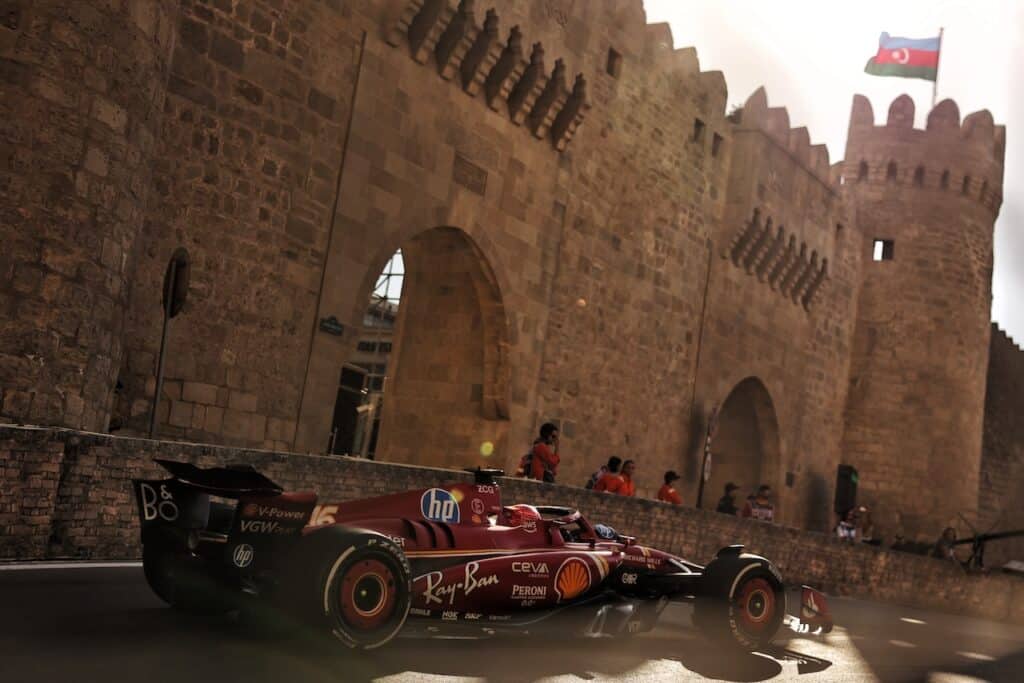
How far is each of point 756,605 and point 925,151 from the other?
24157mm

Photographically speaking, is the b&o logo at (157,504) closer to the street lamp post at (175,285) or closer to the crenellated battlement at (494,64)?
the street lamp post at (175,285)

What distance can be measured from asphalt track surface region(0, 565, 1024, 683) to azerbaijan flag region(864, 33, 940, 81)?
2359 cm

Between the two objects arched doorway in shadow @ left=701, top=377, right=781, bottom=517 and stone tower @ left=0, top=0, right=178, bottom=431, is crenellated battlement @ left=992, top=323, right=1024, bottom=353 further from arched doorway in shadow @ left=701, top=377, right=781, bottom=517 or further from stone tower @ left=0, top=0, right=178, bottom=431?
stone tower @ left=0, top=0, right=178, bottom=431

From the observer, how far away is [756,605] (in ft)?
25.4

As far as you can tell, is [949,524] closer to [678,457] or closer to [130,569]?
[678,457]

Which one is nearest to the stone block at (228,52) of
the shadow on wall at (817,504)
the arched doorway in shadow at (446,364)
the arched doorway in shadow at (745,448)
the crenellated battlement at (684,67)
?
the arched doorway in shadow at (446,364)

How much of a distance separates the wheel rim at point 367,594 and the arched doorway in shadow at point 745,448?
788 inches

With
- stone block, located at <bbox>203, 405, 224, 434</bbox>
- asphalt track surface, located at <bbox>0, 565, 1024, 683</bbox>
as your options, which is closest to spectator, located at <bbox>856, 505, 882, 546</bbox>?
stone block, located at <bbox>203, 405, 224, 434</bbox>

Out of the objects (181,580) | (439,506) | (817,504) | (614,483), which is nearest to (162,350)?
(614,483)

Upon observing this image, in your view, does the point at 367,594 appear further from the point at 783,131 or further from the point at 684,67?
the point at 783,131

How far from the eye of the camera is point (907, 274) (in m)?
29.0

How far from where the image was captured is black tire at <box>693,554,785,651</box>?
7.54 m

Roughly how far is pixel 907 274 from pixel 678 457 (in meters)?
10.5

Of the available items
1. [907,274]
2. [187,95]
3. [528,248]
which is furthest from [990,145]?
[187,95]
